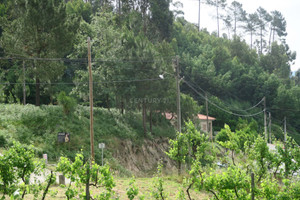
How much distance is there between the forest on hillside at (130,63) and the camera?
27.6 meters

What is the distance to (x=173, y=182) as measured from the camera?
19438mm

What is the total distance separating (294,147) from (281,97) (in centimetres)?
5695

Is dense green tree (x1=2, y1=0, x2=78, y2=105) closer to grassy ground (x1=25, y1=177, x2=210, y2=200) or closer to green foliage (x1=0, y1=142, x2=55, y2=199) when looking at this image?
grassy ground (x1=25, y1=177, x2=210, y2=200)

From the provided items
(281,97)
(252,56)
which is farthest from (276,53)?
(281,97)

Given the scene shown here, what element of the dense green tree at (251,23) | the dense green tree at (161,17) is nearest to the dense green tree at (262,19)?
the dense green tree at (251,23)

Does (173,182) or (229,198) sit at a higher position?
(229,198)

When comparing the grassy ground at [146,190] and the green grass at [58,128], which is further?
the green grass at [58,128]

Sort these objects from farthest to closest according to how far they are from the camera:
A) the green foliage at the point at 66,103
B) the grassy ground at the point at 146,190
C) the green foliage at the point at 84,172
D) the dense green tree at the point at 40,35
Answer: the green foliage at the point at 66,103 < the dense green tree at the point at 40,35 < the grassy ground at the point at 146,190 < the green foliage at the point at 84,172

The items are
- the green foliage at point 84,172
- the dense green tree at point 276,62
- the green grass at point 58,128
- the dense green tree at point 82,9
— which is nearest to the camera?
the green foliage at point 84,172

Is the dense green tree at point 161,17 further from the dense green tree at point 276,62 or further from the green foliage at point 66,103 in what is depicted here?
the dense green tree at point 276,62

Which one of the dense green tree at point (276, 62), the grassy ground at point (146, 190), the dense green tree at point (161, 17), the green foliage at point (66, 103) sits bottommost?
the grassy ground at point (146, 190)

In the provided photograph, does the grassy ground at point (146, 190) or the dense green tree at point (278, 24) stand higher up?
the dense green tree at point (278, 24)

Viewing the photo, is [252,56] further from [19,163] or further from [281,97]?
[19,163]

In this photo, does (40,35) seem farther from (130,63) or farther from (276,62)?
(276,62)
